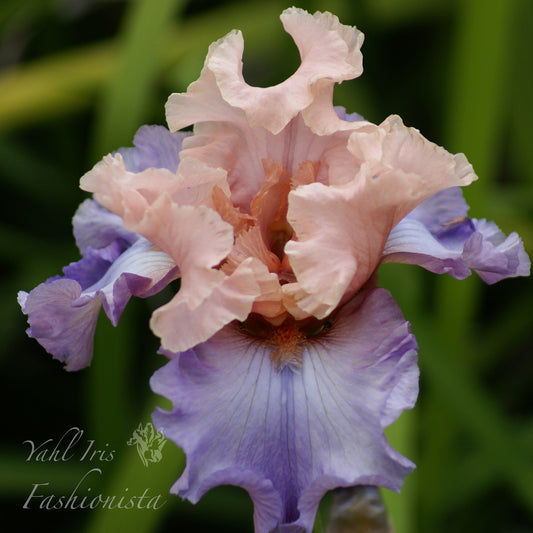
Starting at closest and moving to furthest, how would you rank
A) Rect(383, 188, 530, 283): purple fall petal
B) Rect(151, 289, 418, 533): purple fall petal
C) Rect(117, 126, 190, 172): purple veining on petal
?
1. Rect(151, 289, 418, 533): purple fall petal
2. Rect(383, 188, 530, 283): purple fall petal
3. Rect(117, 126, 190, 172): purple veining on petal

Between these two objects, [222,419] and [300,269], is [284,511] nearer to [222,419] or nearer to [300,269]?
[222,419]

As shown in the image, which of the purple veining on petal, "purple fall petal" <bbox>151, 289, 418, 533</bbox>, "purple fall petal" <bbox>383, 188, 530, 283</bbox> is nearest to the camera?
"purple fall petal" <bbox>151, 289, 418, 533</bbox>

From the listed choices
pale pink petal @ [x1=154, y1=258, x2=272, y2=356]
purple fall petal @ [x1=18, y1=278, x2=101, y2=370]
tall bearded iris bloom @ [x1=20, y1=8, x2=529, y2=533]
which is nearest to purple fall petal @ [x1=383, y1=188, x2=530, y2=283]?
tall bearded iris bloom @ [x1=20, y1=8, x2=529, y2=533]

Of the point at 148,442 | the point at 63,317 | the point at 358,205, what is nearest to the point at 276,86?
the point at 358,205

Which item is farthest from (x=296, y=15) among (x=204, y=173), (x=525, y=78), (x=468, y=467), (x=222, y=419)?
(x=525, y=78)

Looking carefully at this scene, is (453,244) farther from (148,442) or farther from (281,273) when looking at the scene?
(148,442)

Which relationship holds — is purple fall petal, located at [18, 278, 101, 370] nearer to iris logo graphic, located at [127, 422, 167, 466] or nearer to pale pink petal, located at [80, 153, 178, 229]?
pale pink petal, located at [80, 153, 178, 229]

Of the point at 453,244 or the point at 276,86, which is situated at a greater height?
the point at 276,86
